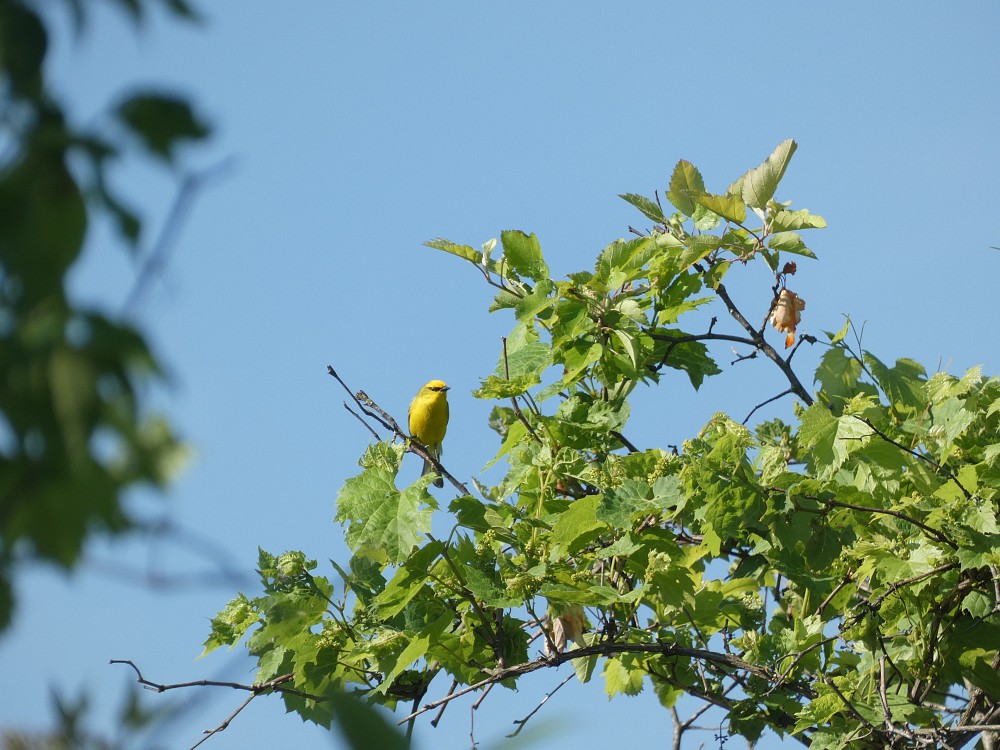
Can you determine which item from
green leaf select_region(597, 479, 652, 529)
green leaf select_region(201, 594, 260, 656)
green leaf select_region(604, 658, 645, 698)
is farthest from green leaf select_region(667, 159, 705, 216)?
green leaf select_region(201, 594, 260, 656)

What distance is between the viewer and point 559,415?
14.9ft

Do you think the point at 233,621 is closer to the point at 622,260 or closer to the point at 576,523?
the point at 576,523

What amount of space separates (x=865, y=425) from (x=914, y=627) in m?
1.03

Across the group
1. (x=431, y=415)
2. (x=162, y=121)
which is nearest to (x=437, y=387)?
(x=431, y=415)

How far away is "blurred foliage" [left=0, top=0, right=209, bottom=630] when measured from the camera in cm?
85

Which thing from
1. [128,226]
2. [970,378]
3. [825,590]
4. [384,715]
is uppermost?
[970,378]

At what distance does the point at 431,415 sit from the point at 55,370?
34.6 feet

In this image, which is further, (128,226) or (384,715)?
(128,226)

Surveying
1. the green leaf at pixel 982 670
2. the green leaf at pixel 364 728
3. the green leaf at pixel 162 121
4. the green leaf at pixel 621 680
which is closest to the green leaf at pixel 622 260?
the green leaf at pixel 621 680

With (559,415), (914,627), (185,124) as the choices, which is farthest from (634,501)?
(185,124)

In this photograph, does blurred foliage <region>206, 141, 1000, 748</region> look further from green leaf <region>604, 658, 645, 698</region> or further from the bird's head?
the bird's head

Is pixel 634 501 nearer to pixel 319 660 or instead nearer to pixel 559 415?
pixel 559 415

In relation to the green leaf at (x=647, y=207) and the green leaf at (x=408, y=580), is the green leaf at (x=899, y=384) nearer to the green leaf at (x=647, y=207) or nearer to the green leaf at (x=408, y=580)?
the green leaf at (x=647, y=207)

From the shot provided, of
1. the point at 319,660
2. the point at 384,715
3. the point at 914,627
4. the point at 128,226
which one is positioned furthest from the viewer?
the point at 914,627
